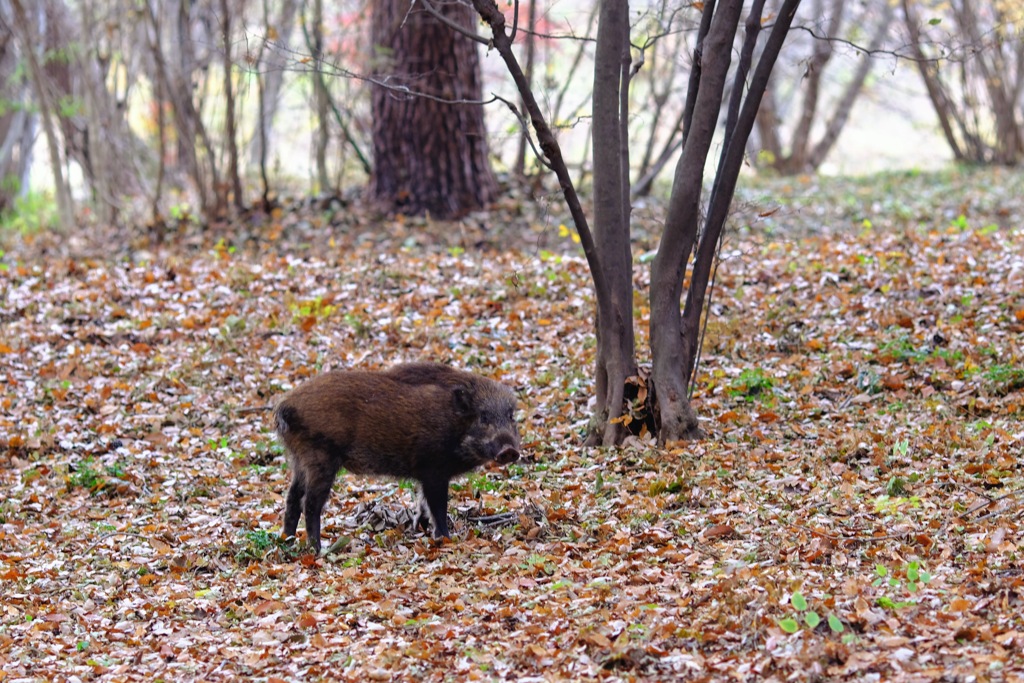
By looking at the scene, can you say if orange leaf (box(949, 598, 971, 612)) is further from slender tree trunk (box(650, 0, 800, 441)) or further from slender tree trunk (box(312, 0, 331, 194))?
slender tree trunk (box(312, 0, 331, 194))

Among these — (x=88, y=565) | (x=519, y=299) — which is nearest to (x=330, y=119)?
(x=519, y=299)

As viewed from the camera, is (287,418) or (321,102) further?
(321,102)

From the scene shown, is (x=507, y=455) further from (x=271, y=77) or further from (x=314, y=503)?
(x=271, y=77)

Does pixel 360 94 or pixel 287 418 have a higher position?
pixel 360 94

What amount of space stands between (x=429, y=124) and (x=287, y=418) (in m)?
8.53

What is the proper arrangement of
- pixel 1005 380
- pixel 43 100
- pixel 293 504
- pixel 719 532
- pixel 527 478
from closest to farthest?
1. pixel 719 532
2. pixel 293 504
3. pixel 527 478
4. pixel 1005 380
5. pixel 43 100

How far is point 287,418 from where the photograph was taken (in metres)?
6.95

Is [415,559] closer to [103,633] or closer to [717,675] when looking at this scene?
[103,633]

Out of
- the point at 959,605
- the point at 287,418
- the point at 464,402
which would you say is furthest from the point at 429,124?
the point at 959,605

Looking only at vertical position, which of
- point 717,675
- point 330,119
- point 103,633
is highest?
point 330,119

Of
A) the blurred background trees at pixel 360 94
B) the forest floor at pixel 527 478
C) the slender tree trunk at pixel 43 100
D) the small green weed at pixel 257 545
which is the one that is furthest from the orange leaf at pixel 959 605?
the slender tree trunk at pixel 43 100

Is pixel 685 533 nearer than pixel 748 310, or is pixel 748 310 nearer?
pixel 685 533

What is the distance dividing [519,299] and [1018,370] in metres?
5.26

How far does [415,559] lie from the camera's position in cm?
670
